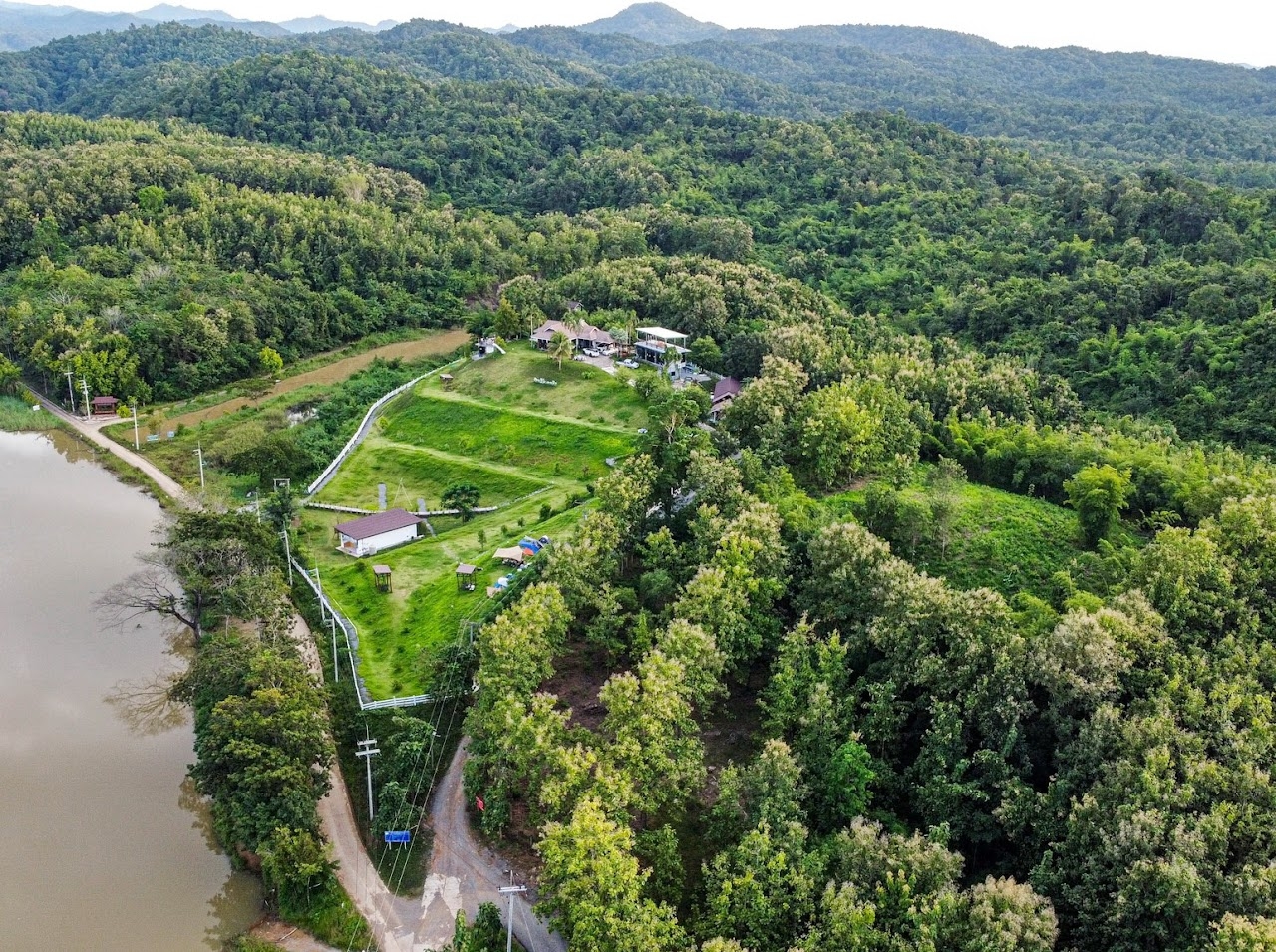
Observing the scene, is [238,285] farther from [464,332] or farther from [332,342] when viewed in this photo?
[464,332]

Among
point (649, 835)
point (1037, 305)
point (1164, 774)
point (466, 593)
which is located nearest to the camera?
point (1164, 774)

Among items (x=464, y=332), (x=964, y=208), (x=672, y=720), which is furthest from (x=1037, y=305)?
(x=672, y=720)

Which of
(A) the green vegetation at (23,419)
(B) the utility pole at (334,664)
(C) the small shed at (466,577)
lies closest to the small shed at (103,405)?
(A) the green vegetation at (23,419)

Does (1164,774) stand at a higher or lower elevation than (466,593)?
higher

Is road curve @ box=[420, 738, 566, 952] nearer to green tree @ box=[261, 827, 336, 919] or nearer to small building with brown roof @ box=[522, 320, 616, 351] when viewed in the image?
green tree @ box=[261, 827, 336, 919]

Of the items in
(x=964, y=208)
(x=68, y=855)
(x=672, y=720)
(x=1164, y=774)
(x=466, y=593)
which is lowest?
(x=68, y=855)

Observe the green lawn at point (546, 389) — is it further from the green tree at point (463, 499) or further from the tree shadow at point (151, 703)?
the tree shadow at point (151, 703)

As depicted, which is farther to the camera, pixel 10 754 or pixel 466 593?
pixel 466 593
